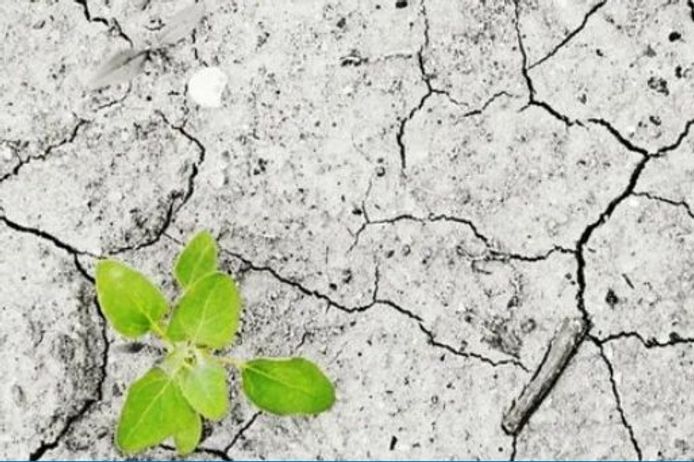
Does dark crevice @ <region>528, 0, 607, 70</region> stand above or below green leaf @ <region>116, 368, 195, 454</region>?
above

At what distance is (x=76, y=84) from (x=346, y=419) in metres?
1.10

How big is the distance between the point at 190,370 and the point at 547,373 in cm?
85

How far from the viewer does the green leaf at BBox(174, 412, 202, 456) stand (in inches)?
119

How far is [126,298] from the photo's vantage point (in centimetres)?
301

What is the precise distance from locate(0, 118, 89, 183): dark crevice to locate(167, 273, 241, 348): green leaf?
0.58 m

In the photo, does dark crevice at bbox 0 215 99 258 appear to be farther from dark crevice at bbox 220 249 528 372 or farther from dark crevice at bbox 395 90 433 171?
dark crevice at bbox 395 90 433 171

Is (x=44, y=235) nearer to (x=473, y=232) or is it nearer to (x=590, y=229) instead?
(x=473, y=232)

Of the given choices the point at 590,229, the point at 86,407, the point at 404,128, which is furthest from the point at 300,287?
the point at 590,229

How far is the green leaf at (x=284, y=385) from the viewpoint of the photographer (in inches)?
119

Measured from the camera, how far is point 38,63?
333cm

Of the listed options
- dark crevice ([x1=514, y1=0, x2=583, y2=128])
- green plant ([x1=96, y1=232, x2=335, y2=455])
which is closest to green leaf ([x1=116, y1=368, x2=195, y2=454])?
green plant ([x1=96, y1=232, x2=335, y2=455])

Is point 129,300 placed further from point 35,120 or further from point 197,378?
point 35,120

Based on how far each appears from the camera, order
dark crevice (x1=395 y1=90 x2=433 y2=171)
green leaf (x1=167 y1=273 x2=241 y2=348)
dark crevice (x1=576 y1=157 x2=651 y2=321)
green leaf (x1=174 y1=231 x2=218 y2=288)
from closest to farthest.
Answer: green leaf (x1=167 y1=273 x2=241 y2=348)
green leaf (x1=174 y1=231 x2=218 y2=288)
dark crevice (x1=576 y1=157 x2=651 y2=321)
dark crevice (x1=395 y1=90 x2=433 y2=171)

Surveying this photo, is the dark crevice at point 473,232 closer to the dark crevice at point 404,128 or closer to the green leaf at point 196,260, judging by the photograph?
the dark crevice at point 404,128
